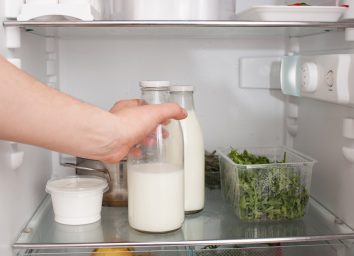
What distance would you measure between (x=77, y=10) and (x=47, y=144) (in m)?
0.36

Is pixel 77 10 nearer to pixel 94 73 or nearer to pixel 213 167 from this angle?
pixel 94 73

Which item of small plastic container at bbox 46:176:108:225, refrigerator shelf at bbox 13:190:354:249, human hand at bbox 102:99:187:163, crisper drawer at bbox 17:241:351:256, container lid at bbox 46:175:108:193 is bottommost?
crisper drawer at bbox 17:241:351:256

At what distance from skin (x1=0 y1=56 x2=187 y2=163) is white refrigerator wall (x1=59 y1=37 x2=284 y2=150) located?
0.65 m

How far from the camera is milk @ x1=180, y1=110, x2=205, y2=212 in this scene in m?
1.30

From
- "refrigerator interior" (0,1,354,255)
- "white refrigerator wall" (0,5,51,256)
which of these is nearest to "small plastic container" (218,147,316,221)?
"refrigerator interior" (0,1,354,255)

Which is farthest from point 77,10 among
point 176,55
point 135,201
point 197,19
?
point 176,55

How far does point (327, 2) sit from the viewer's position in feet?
4.18

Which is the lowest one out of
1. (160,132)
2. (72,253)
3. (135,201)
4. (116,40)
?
(72,253)

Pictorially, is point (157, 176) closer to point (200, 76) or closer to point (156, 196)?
point (156, 196)

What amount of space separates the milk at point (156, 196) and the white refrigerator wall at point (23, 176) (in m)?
0.26

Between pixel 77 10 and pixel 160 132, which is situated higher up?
pixel 77 10

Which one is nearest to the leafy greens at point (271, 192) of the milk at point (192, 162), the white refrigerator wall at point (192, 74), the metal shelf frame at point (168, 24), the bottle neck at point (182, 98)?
the milk at point (192, 162)

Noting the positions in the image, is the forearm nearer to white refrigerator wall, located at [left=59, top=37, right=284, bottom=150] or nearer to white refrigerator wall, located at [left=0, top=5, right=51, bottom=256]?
white refrigerator wall, located at [left=0, top=5, right=51, bottom=256]

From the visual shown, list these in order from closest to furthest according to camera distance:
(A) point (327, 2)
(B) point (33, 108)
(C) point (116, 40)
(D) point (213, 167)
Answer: (B) point (33, 108) → (A) point (327, 2) → (D) point (213, 167) → (C) point (116, 40)
